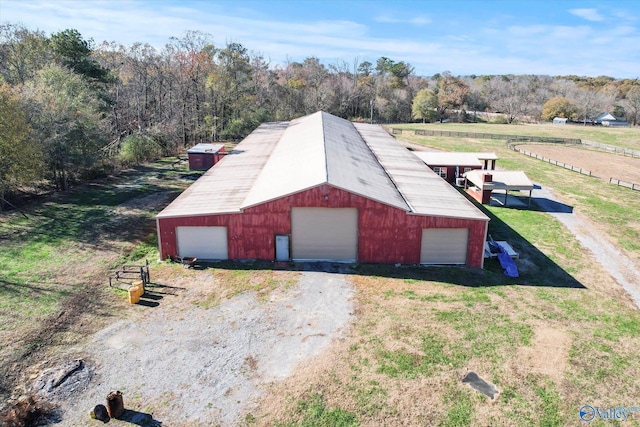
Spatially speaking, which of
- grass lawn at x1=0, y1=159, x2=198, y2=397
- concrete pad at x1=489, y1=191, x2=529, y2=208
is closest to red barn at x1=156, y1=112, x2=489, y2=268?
grass lawn at x1=0, y1=159, x2=198, y2=397

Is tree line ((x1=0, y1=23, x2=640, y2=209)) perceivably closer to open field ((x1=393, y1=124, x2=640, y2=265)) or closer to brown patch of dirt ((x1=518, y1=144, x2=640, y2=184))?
open field ((x1=393, y1=124, x2=640, y2=265))

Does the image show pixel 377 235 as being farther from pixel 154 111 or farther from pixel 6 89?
pixel 154 111

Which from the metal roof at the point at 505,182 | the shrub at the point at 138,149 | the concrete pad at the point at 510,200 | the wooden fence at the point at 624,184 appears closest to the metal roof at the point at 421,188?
the metal roof at the point at 505,182

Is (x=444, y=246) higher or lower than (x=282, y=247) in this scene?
higher

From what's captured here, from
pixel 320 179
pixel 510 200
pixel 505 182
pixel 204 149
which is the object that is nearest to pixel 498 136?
pixel 510 200

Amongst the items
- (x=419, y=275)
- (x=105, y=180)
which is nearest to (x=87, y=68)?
(x=105, y=180)

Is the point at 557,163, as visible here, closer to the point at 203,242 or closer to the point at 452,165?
the point at 452,165

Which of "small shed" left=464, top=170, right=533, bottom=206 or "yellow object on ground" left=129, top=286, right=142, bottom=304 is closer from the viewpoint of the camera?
"yellow object on ground" left=129, top=286, right=142, bottom=304
